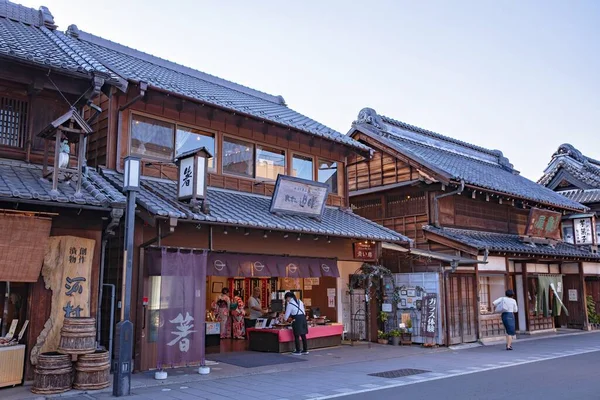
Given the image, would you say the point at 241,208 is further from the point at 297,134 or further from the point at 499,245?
the point at 499,245

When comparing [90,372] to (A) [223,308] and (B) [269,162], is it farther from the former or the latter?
(A) [223,308]

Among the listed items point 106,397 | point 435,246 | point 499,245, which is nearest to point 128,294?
point 106,397

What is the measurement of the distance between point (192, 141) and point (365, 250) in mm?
6729

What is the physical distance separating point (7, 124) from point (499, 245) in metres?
16.4

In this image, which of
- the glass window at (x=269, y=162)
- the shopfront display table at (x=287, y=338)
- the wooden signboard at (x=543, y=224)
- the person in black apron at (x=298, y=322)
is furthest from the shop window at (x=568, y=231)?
the person in black apron at (x=298, y=322)

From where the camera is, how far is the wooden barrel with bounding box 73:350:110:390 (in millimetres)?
9586

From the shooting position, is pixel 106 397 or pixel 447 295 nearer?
pixel 106 397

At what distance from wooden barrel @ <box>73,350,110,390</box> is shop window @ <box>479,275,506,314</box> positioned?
1460 cm

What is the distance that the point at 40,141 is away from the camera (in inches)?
447

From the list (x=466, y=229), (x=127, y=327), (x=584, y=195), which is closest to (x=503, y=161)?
(x=584, y=195)

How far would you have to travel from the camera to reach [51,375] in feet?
30.5

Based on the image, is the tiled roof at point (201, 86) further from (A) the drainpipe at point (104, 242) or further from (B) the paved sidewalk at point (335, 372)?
(B) the paved sidewalk at point (335, 372)

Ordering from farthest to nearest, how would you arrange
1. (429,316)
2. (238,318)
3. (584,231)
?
1. (584,231)
2. (238,318)
3. (429,316)

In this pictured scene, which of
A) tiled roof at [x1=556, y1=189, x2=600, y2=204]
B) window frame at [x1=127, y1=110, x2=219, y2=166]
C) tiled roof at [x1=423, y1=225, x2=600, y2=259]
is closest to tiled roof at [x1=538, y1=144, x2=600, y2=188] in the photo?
tiled roof at [x1=556, y1=189, x2=600, y2=204]
